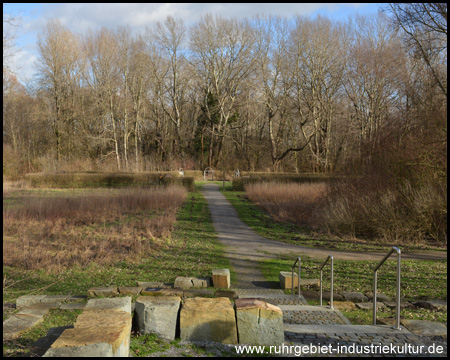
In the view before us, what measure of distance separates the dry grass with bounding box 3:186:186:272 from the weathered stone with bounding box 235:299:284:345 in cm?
732

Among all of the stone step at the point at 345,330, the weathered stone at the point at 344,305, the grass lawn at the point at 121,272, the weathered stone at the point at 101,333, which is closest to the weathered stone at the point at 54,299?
the grass lawn at the point at 121,272

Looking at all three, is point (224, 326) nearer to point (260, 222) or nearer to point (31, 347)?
point (31, 347)

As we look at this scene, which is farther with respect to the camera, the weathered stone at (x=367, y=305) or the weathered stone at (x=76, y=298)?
the weathered stone at (x=76, y=298)

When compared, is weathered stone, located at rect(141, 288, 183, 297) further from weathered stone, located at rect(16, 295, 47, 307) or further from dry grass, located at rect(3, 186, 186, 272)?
dry grass, located at rect(3, 186, 186, 272)

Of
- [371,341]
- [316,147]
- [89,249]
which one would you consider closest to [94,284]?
[89,249]

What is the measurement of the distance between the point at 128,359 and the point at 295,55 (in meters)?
37.9

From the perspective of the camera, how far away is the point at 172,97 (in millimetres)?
46500

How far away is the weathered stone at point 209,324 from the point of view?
455 cm

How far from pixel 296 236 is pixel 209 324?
10943mm

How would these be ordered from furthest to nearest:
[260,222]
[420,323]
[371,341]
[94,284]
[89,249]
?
[260,222] < [89,249] < [94,284] < [420,323] < [371,341]

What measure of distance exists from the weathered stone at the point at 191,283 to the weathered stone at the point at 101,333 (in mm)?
4423

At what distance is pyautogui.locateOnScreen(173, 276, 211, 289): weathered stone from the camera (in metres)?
8.62

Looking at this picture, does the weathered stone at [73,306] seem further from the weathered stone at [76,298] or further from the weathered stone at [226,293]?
the weathered stone at [226,293]

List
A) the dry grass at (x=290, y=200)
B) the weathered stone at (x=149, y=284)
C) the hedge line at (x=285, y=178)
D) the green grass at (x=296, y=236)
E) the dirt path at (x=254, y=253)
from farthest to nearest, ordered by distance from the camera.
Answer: the hedge line at (x=285, y=178) < the dry grass at (x=290, y=200) < the green grass at (x=296, y=236) < the dirt path at (x=254, y=253) < the weathered stone at (x=149, y=284)
